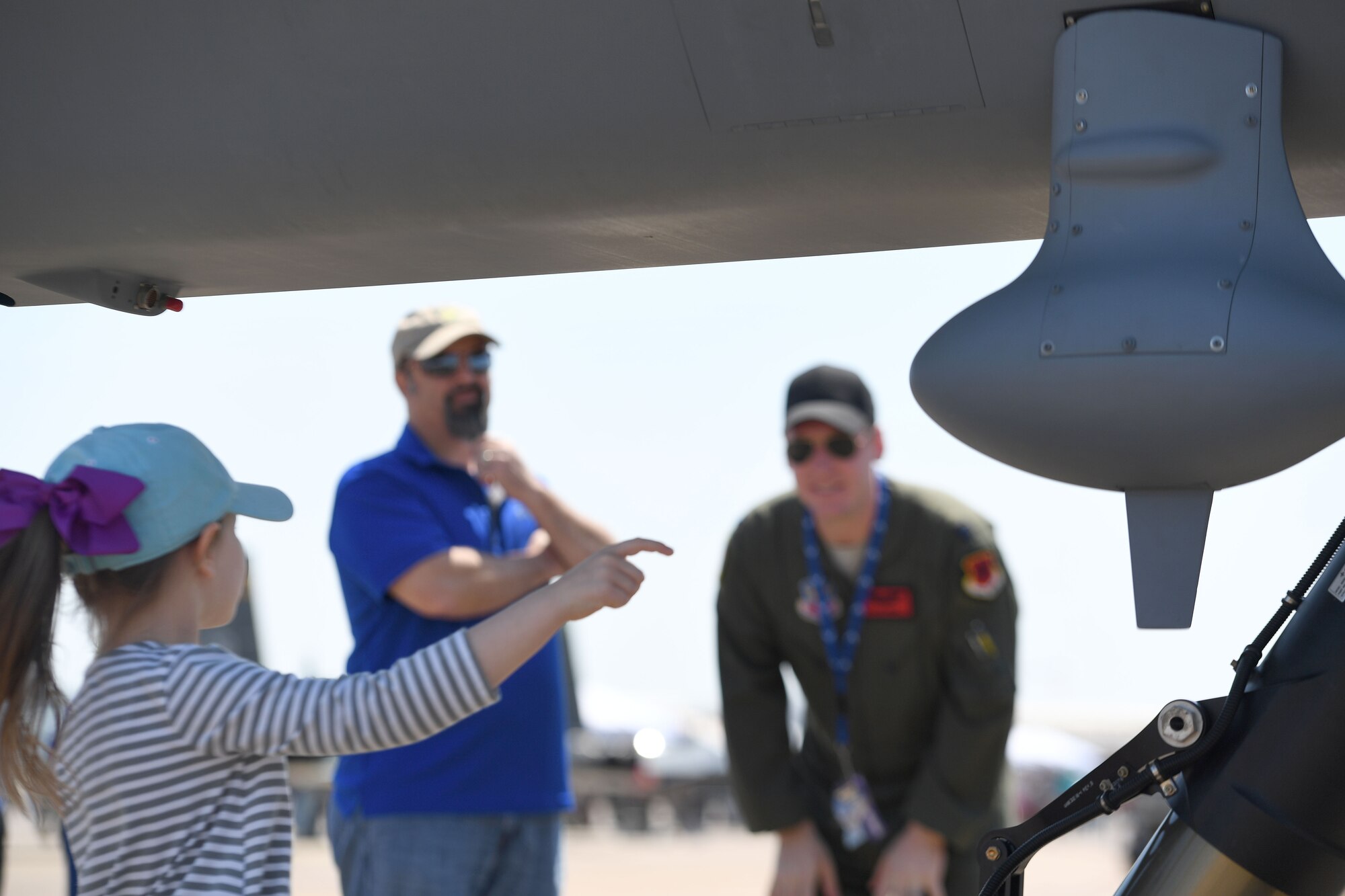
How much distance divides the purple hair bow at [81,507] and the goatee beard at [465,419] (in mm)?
1276

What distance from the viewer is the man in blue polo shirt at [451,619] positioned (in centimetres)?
264

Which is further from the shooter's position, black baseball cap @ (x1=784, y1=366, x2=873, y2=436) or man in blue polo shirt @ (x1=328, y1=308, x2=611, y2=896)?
black baseball cap @ (x1=784, y1=366, x2=873, y2=436)

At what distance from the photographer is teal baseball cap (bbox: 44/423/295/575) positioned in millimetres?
1752

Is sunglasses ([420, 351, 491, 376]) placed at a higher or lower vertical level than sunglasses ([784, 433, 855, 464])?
higher

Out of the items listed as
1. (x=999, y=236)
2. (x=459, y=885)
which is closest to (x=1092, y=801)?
(x=999, y=236)

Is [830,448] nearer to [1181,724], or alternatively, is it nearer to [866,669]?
[866,669]

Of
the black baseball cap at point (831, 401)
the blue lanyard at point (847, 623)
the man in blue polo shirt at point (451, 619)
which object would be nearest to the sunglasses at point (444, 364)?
the man in blue polo shirt at point (451, 619)

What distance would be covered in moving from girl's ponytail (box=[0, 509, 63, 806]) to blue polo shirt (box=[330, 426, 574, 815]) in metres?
0.99

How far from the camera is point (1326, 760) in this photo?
1426 mm

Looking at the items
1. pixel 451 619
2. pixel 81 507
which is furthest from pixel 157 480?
pixel 451 619

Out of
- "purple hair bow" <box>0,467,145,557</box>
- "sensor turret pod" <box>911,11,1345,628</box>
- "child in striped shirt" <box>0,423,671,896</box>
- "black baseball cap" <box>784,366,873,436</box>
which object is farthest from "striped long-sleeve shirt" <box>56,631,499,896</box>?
"black baseball cap" <box>784,366,873,436</box>

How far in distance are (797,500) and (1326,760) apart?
1709mm

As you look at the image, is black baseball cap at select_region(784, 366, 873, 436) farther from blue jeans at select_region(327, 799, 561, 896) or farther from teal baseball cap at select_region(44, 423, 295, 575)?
teal baseball cap at select_region(44, 423, 295, 575)

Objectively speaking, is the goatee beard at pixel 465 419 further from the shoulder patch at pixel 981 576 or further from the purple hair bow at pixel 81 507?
the purple hair bow at pixel 81 507
